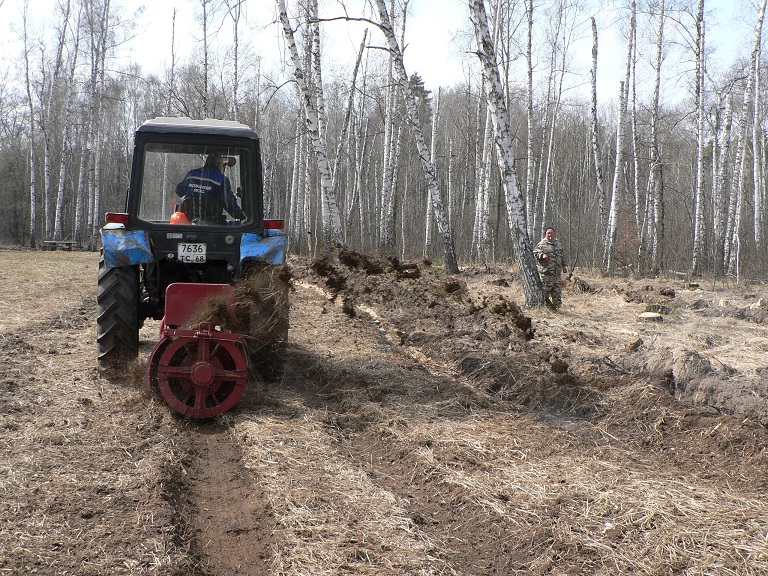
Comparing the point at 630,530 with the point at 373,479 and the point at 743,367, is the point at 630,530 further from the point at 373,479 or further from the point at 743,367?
the point at 743,367

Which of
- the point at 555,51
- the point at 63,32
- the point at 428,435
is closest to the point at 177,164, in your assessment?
the point at 428,435

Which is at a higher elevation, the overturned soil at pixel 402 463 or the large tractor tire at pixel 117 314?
the large tractor tire at pixel 117 314

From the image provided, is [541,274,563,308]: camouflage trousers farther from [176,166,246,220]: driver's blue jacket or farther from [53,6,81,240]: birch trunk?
[53,6,81,240]: birch trunk

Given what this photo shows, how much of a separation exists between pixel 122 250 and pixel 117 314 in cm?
59

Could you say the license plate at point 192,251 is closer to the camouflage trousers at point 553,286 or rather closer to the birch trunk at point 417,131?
the camouflage trousers at point 553,286

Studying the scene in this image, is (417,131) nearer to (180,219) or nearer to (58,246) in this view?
(180,219)

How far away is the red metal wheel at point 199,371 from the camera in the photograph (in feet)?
16.1

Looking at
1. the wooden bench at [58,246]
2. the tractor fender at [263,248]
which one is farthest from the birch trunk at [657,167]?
the wooden bench at [58,246]

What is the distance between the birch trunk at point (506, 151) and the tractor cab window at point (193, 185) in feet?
16.9

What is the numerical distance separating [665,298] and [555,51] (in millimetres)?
15599

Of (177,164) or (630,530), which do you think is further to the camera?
(177,164)

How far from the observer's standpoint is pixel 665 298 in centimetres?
1203

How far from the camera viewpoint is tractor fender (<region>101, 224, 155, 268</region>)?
5492mm

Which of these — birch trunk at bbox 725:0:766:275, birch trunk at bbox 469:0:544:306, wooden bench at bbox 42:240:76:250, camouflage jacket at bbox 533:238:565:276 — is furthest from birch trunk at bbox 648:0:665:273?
wooden bench at bbox 42:240:76:250
